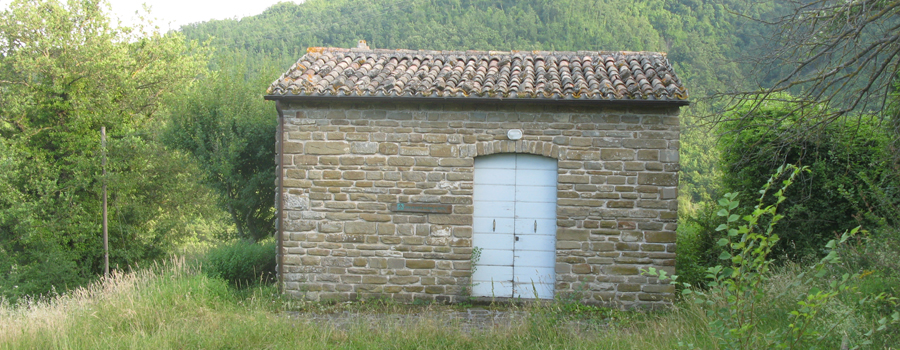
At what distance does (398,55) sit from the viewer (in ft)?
29.9

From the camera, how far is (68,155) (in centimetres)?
1251

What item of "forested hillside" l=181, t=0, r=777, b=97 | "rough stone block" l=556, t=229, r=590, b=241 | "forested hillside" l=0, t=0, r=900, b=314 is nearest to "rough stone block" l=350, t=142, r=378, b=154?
"rough stone block" l=556, t=229, r=590, b=241

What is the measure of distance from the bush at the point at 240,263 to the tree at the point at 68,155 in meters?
3.64

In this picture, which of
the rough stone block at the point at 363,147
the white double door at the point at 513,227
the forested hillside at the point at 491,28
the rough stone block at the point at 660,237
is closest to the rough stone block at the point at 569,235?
the white double door at the point at 513,227

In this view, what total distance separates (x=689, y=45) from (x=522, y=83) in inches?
938

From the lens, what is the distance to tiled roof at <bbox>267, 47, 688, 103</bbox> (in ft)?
24.0

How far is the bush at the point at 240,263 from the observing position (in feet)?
31.1

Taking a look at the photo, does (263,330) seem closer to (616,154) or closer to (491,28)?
(616,154)

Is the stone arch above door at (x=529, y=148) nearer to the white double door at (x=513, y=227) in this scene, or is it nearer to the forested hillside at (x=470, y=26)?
the white double door at (x=513, y=227)

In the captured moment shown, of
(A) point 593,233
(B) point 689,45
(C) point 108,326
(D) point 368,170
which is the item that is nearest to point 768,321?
(A) point 593,233

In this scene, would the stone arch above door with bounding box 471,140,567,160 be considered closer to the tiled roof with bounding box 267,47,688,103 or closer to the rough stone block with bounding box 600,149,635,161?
the rough stone block with bounding box 600,149,635,161

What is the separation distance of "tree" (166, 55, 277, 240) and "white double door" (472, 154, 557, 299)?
235 inches

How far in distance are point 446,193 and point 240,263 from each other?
14.8ft

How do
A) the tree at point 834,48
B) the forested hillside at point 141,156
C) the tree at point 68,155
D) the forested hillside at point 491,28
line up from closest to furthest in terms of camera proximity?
1. the tree at point 834,48
2. the forested hillside at point 141,156
3. the tree at point 68,155
4. the forested hillside at point 491,28
